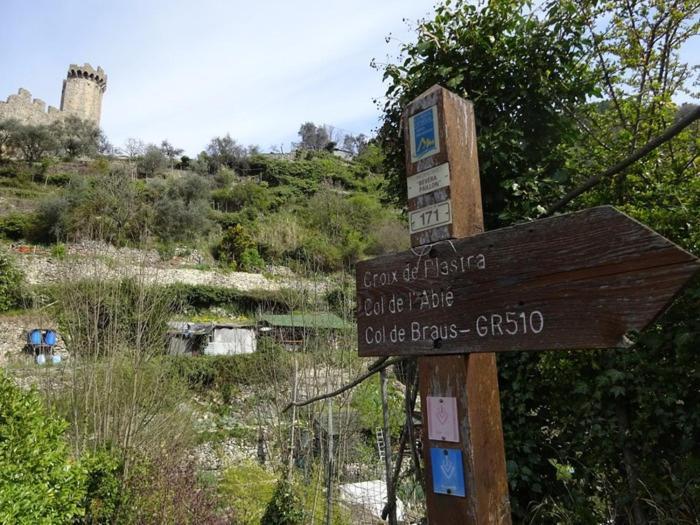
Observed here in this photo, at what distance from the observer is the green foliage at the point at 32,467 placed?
3043mm

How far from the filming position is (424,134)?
154 centimetres

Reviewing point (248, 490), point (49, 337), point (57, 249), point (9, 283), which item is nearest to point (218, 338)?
point (49, 337)

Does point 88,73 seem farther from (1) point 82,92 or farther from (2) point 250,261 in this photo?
(2) point 250,261

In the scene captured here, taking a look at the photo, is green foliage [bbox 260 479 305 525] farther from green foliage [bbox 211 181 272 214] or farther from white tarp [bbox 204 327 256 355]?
green foliage [bbox 211 181 272 214]

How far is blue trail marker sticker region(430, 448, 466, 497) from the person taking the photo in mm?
1285

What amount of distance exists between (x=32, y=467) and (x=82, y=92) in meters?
57.0

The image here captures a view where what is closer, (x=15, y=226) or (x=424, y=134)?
(x=424, y=134)

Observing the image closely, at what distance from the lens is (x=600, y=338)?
1.02 metres

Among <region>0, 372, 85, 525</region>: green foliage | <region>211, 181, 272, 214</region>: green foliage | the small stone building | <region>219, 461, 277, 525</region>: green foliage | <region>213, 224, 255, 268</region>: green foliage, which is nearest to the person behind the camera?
<region>0, 372, 85, 525</region>: green foliage

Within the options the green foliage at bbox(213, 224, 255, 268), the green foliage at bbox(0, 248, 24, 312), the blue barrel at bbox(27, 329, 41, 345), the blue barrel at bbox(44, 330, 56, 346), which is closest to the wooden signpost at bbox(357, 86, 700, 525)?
the blue barrel at bbox(27, 329, 41, 345)

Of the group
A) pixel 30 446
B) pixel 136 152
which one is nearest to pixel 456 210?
pixel 30 446

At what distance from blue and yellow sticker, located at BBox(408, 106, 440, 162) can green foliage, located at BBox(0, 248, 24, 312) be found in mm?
19955

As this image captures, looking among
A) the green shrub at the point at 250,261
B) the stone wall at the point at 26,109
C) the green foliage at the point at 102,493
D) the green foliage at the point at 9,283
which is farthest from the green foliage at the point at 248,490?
the stone wall at the point at 26,109

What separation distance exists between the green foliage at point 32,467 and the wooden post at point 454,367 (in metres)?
2.94
